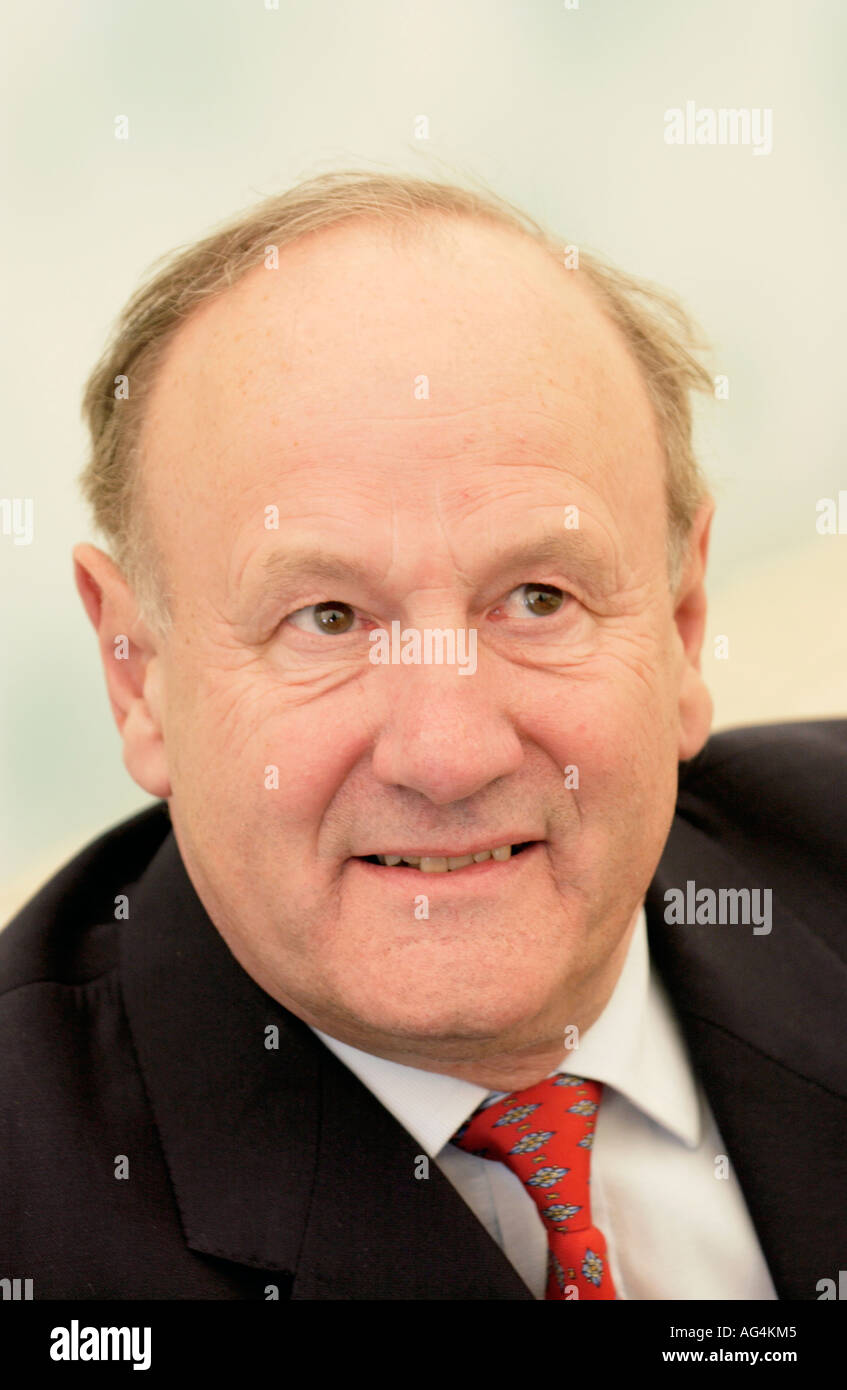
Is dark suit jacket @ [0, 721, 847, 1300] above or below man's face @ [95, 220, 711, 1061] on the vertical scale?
below

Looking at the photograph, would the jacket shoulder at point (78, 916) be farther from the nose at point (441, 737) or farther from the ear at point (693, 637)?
the ear at point (693, 637)

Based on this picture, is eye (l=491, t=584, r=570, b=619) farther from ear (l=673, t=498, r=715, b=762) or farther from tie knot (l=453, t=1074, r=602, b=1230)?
tie knot (l=453, t=1074, r=602, b=1230)

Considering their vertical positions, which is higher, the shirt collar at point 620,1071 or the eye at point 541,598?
the eye at point 541,598

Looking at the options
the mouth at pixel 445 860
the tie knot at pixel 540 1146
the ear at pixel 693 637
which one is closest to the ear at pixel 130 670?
the mouth at pixel 445 860

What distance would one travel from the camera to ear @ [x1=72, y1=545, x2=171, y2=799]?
6.61 feet

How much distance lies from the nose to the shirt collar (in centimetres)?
44

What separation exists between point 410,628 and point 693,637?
630 millimetres

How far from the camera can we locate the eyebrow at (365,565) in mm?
1721

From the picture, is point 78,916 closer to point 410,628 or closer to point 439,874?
point 439,874

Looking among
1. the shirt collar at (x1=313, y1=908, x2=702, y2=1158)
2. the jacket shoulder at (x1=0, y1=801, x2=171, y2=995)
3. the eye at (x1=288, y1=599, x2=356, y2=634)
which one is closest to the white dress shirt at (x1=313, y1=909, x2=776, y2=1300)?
the shirt collar at (x1=313, y1=908, x2=702, y2=1158)

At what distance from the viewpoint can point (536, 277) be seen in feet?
6.22

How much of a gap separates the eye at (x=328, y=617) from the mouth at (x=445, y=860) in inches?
11.5
